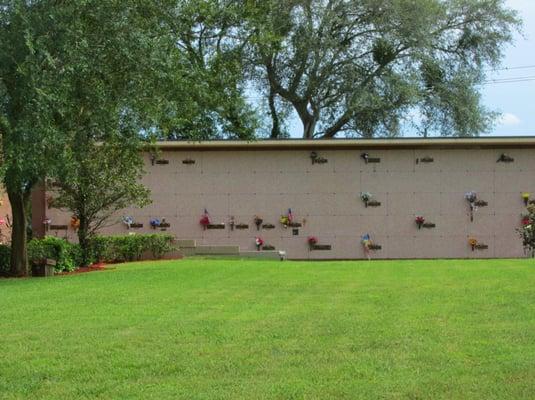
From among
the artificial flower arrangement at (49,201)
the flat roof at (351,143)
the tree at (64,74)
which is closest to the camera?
the tree at (64,74)

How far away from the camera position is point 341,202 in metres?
19.5

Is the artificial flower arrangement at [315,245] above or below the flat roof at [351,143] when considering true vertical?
below

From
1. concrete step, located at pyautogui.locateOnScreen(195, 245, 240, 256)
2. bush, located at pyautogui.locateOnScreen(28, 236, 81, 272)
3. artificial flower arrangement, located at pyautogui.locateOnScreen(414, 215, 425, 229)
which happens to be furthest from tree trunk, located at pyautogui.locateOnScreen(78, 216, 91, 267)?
artificial flower arrangement, located at pyautogui.locateOnScreen(414, 215, 425, 229)

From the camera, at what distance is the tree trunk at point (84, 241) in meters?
16.7

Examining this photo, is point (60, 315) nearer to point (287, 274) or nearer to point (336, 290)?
point (336, 290)

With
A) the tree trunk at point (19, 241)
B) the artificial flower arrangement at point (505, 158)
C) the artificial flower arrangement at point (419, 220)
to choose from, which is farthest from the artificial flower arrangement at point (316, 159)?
the tree trunk at point (19, 241)

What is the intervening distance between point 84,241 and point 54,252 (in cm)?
188

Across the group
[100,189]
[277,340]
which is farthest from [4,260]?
[277,340]

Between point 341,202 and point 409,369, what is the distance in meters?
14.4

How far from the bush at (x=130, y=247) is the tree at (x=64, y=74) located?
449 cm

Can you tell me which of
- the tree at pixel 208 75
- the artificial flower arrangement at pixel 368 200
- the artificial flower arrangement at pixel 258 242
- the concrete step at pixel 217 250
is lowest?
the concrete step at pixel 217 250

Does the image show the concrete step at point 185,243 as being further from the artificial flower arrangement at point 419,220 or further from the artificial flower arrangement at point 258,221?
the artificial flower arrangement at point 419,220

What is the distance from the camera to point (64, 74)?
11789 millimetres

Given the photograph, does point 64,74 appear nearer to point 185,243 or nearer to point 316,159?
point 185,243
